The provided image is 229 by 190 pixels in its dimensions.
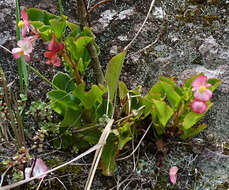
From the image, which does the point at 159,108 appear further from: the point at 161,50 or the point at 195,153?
the point at 161,50

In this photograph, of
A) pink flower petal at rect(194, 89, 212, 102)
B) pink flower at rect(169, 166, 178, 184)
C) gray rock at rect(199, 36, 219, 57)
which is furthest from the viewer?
gray rock at rect(199, 36, 219, 57)

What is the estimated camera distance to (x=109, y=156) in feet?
3.22

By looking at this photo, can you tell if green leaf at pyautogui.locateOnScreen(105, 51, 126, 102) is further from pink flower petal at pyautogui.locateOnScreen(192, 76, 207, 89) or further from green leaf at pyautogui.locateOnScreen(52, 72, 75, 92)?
pink flower petal at pyautogui.locateOnScreen(192, 76, 207, 89)

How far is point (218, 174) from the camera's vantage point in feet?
3.29

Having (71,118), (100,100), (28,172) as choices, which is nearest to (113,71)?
(100,100)

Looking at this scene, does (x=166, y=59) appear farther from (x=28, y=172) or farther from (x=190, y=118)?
(x=28, y=172)

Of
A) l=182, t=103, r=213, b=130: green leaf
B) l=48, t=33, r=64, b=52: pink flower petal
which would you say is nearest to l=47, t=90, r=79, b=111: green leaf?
l=48, t=33, r=64, b=52: pink flower petal

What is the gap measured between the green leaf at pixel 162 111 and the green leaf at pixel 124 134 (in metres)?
0.11

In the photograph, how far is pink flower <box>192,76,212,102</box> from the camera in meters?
0.87

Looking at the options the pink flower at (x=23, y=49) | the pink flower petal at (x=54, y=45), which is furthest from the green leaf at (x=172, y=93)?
the pink flower at (x=23, y=49)

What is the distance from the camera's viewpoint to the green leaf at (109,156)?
3.16 feet

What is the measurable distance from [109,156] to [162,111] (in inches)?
9.6

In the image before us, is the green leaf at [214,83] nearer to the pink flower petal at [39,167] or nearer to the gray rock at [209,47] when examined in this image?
Result: the gray rock at [209,47]

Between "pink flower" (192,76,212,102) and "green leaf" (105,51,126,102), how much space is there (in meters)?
0.26
